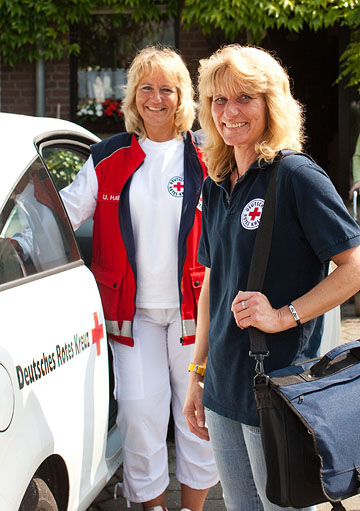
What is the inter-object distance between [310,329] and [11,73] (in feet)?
29.8

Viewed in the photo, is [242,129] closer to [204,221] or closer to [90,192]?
[204,221]

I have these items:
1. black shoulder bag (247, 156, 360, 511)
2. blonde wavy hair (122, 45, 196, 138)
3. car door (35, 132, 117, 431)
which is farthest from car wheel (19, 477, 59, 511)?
blonde wavy hair (122, 45, 196, 138)

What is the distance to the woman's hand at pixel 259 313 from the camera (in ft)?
5.95

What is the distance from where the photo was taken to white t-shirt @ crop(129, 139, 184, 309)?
2.99 metres

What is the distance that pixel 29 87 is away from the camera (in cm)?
1020

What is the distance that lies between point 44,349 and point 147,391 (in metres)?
1.00

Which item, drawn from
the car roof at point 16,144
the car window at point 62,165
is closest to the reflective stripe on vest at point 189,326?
the car roof at point 16,144

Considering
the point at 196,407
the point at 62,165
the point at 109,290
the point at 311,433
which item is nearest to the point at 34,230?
the point at 109,290

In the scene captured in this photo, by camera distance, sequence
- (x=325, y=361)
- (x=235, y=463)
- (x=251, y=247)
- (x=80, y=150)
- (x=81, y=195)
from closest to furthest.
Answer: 1. (x=325, y=361)
2. (x=251, y=247)
3. (x=235, y=463)
4. (x=81, y=195)
5. (x=80, y=150)

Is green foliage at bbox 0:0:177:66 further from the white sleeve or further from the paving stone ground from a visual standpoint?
the paving stone ground

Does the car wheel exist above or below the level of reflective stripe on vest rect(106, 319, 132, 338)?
below

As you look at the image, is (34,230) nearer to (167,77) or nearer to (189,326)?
(189,326)

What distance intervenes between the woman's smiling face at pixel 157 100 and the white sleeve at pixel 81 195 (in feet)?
1.01

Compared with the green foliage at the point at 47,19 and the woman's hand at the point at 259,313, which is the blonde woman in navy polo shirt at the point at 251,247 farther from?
the green foliage at the point at 47,19
